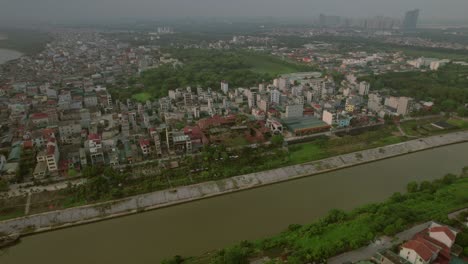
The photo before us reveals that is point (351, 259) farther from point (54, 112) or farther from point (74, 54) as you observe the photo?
point (74, 54)

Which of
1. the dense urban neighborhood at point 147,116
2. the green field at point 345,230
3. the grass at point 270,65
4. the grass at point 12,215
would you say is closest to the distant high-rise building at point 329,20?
the grass at point 270,65

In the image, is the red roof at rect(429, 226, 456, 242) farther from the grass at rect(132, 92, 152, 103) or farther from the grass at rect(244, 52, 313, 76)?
the grass at rect(244, 52, 313, 76)

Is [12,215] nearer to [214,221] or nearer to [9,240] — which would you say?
[9,240]

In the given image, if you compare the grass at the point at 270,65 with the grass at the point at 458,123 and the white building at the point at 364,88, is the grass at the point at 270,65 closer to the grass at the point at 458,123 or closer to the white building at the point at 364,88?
the white building at the point at 364,88

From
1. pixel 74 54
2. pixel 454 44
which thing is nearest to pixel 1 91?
pixel 74 54

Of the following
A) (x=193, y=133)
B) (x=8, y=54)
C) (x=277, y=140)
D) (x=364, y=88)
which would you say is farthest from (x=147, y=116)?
(x=8, y=54)
